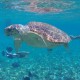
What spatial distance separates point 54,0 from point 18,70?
11.7 metres

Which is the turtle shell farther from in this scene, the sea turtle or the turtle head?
the turtle head

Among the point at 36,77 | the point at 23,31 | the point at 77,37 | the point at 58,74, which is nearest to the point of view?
the point at 23,31

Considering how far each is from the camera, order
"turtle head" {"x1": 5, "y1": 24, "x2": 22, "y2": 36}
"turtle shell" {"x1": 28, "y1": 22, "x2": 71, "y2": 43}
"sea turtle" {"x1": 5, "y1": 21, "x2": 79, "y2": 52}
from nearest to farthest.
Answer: "turtle head" {"x1": 5, "y1": 24, "x2": 22, "y2": 36}, "sea turtle" {"x1": 5, "y1": 21, "x2": 79, "y2": 52}, "turtle shell" {"x1": 28, "y1": 22, "x2": 71, "y2": 43}

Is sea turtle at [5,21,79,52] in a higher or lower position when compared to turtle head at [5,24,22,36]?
lower


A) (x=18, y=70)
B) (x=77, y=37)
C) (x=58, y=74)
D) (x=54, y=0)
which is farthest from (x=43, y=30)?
(x=54, y=0)

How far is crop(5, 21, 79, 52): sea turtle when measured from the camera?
9203 mm

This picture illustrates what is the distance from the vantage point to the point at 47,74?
54.8 feet

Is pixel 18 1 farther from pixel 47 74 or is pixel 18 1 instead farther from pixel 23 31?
pixel 23 31

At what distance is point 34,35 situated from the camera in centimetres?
948

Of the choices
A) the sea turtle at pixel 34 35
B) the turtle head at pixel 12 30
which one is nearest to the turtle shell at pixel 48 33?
the sea turtle at pixel 34 35

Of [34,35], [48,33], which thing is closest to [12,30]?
[34,35]

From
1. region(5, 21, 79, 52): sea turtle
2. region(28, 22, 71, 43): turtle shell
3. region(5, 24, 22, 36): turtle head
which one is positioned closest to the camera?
region(5, 24, 22, 36): turtle head

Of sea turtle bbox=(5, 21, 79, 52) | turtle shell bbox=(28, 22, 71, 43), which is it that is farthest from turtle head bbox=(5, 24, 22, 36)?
turtle shell bbox=(28, 22, 71, 43)

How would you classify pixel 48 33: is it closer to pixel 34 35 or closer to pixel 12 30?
pixel 34 35
